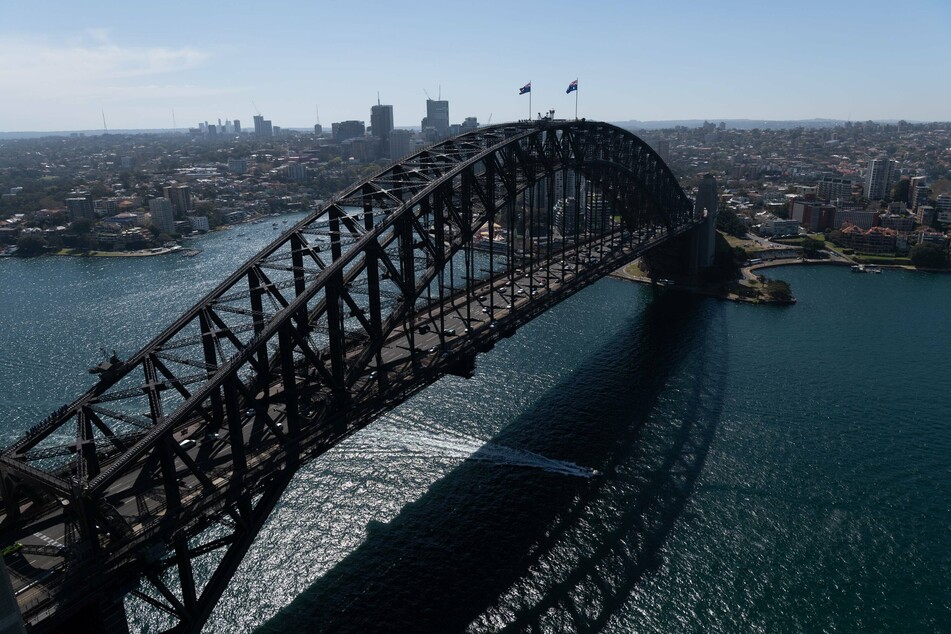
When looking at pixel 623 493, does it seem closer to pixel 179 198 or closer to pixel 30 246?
pixel 30 246

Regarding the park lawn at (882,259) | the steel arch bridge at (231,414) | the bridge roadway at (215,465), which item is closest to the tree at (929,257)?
the park lawn at (882,259)

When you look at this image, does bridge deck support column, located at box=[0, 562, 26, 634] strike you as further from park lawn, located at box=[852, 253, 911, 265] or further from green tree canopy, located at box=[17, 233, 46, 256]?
green tree canopy, located at box=[17, 233, 46, 256]

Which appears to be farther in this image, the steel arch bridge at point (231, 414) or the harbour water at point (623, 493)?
the harbour water at point (623, 493)

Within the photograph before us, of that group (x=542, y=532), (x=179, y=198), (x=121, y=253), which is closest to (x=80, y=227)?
(x=121, y=253)

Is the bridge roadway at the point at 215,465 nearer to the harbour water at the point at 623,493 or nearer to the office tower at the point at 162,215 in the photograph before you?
the harbour water at the point at 623,493

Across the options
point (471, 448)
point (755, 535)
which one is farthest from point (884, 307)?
point (471, 448)

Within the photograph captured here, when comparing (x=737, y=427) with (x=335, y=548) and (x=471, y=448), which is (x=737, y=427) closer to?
(x=471, y=448)
